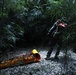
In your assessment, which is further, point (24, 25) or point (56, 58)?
point (24, 25)

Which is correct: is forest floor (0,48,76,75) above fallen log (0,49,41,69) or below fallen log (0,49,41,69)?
below

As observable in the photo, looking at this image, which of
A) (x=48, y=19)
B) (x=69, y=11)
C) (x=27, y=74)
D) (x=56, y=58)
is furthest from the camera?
(x=48, y=19)

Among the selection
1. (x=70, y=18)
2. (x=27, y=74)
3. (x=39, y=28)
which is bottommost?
(x=27, y=74)

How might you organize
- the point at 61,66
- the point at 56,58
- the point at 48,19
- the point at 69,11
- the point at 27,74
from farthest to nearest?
the point at 48,19
the point at 56,58
the point at 61,66
the point at 27,74
the point at 69,11

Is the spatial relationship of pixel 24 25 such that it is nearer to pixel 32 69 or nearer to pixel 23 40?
pixel 23 40

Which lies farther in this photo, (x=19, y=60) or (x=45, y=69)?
(x=19, y=60)

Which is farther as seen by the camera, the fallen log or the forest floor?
the fallen log

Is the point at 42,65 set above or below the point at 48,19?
below

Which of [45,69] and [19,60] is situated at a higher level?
[19,60]

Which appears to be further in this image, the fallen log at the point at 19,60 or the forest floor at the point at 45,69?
the fallen log at the point at 19,60

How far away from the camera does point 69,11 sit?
3.74 meters

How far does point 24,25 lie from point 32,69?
121 inches

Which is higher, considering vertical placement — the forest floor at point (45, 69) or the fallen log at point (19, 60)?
the fallen log at point (19, 60)

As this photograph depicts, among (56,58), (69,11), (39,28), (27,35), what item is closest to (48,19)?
(39,28)
